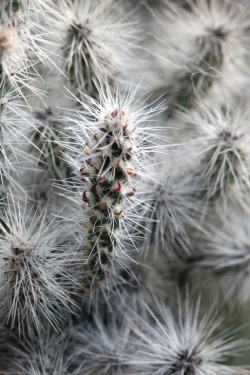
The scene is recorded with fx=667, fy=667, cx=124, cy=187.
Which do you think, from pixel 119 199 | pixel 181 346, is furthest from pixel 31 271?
pixel 181 346

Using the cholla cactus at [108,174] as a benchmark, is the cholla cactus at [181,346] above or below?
below

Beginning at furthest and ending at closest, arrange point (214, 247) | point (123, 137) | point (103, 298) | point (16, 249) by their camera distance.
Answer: point (214, 247) → point (103, 298) → point (16, 249) → point (123, 137)

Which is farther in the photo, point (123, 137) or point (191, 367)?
point (191, 367)

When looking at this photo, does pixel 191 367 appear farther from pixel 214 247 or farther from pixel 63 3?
pixel 63 3

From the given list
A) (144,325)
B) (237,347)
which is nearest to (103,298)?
(144,325)

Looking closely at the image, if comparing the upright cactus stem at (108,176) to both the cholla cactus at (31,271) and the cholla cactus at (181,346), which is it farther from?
the cholla cactus at (181,346)

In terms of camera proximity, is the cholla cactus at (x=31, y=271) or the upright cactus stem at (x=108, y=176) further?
the cholla cactus at (x=31, y=271)

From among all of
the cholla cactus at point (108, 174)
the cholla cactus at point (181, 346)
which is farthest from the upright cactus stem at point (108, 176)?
the cholla cactus at point (181, 346)

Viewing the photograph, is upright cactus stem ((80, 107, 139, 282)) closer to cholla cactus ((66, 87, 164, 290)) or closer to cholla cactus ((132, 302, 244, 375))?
cholla cactus ((66, 87, 164, 290))

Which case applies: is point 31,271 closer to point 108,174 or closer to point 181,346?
→ point 108,174
